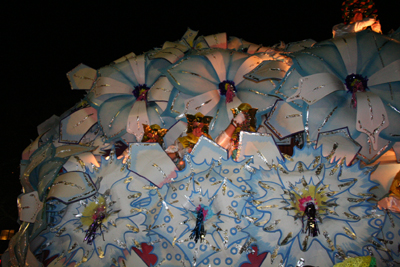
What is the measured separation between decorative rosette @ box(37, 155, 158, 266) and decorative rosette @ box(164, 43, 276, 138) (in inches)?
15.9

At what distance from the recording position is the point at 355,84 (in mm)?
1100

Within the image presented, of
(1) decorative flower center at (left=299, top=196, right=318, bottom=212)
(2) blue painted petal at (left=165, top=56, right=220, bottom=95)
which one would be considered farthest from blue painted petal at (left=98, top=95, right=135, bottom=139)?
(1) decorative flower center at (left=299, top=196, right=318, bottom=212)

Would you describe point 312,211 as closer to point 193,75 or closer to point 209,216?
point 209,216

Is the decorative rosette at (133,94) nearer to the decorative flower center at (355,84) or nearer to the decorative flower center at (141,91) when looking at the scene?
the decorative flower center at (141,91)

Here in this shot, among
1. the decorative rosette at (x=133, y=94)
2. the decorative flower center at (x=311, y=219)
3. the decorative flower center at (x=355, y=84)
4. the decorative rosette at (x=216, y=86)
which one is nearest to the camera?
the decorative flower center at (x=311, y=219)

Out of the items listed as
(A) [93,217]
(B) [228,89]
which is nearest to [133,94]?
(B) [228,89]

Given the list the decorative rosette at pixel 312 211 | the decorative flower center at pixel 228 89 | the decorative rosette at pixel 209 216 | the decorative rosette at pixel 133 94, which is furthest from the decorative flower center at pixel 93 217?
the decorative flower center at pixel 228 89

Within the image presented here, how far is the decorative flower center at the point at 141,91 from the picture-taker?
1473mm

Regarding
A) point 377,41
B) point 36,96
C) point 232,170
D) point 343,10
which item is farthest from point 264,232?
point 36,96

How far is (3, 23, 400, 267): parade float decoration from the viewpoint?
1005mm

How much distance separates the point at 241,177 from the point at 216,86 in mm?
496

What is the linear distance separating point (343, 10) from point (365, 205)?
39.7 inches

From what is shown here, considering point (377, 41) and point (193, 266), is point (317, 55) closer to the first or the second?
point (377, 41)

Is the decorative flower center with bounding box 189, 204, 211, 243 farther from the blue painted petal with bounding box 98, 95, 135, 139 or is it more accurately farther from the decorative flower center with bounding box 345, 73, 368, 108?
the decorative flower center with bounding box 345, 73, 368, 108
